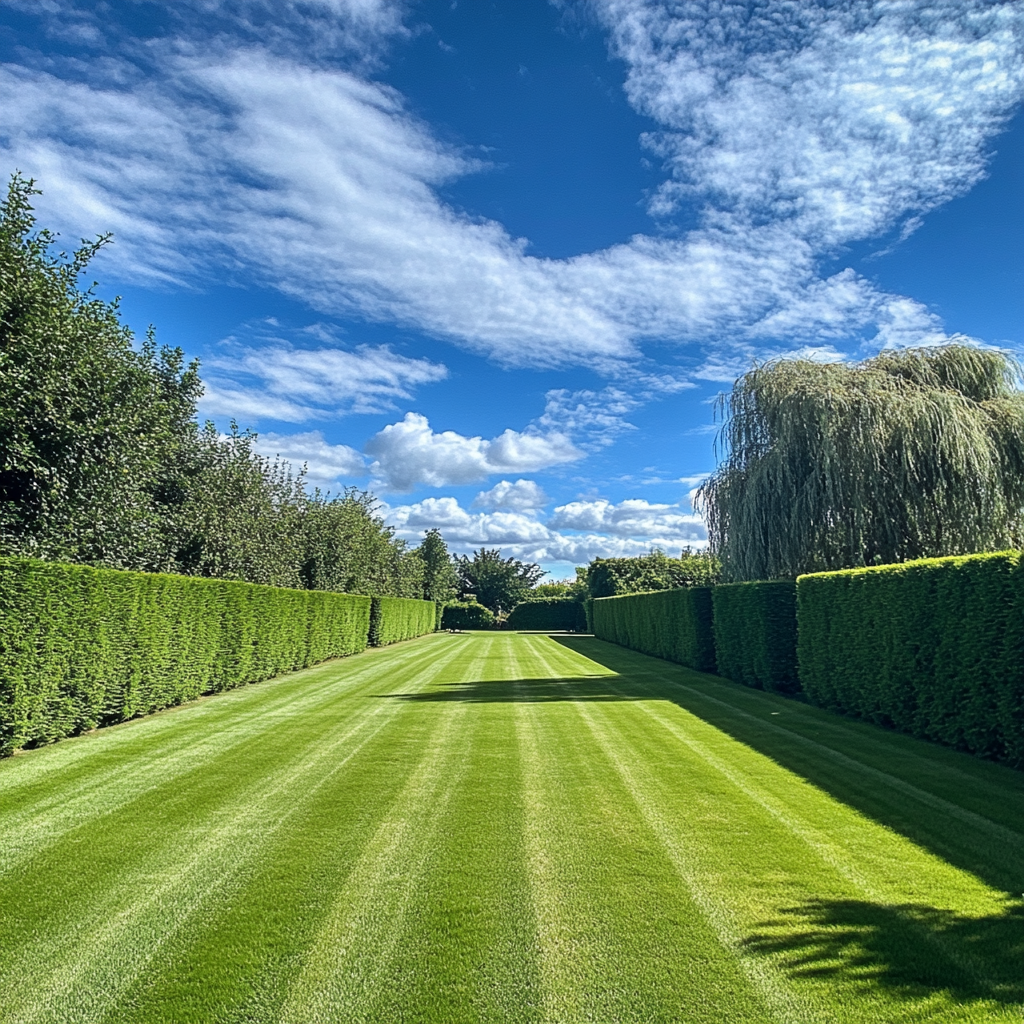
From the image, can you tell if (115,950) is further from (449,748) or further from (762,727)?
(762,727)

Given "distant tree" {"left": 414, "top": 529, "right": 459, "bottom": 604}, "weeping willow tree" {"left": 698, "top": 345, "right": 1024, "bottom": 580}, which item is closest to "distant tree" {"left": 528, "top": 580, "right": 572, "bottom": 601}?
"distant tree" {"left": 414, "top": 529, "right": 459, "bottom": 604}

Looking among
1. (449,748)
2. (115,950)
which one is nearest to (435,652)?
(449,748)

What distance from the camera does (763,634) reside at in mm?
12305

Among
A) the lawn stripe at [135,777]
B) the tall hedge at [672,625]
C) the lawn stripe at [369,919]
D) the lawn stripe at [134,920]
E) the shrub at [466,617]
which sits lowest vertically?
the shrub at [466,617]

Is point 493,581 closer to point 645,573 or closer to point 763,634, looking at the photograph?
point 645,573

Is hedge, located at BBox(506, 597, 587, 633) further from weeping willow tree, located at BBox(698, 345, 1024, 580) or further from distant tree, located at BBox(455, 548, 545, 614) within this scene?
weeping willow tree, located at BBox(698, 345, 1024, 580)

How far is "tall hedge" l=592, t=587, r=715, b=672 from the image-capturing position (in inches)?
634

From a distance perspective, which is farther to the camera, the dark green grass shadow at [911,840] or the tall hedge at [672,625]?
the tall hedge at [672,625]

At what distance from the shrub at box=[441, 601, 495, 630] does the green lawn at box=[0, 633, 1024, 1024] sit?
158ft

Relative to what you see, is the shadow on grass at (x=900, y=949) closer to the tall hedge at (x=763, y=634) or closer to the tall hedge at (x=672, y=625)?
the tall hedge at (x=763, y=634)

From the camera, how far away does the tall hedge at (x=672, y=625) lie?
52.9 feet

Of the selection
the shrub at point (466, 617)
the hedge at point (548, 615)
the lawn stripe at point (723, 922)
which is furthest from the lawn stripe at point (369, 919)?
the shrub at point (466, 617)

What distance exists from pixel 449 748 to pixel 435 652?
16933mm

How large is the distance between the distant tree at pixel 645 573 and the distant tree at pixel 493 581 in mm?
16189
